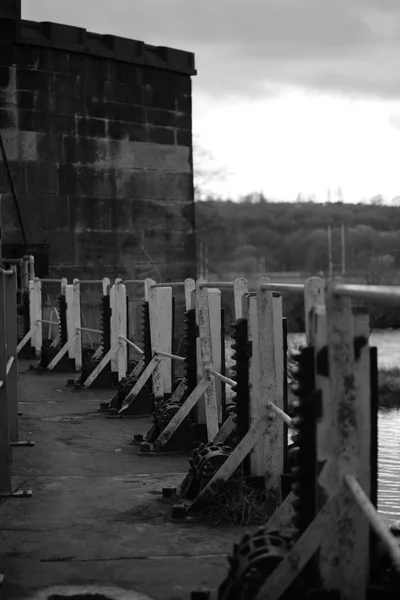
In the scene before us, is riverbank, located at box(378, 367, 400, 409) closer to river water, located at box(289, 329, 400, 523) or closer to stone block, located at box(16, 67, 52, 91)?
river water, located at box(289, 329, 400, 523)

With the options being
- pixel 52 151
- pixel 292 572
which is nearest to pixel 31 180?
pixel 52 151

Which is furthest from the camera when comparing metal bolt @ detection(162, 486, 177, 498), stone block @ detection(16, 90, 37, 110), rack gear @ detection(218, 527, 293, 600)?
stone block @ detection(16, 90, 37, 110)

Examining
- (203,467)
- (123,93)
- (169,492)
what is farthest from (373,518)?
(123,93)

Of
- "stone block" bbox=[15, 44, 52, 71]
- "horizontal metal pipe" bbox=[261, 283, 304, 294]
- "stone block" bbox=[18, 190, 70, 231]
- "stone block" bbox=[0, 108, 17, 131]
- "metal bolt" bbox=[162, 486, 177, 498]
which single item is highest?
"stone block" bbox=[15, 44, 52, 71]

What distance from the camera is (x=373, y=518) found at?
3609 millimetres

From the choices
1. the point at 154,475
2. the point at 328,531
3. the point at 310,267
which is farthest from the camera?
the point at 310,267

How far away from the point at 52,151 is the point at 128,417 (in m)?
11.4

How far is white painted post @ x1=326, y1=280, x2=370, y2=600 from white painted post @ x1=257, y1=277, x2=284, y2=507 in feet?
7.16

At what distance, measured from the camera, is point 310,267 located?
4412 inches

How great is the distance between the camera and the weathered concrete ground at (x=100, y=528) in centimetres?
520

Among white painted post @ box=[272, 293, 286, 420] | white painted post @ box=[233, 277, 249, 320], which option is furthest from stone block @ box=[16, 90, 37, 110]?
white painted post @ box=[272, 293, 286, 420]

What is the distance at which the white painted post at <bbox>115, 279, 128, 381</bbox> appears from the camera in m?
13.4

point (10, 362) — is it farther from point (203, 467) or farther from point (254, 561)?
point (254, 561)

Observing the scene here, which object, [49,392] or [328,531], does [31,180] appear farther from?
[328,531]
